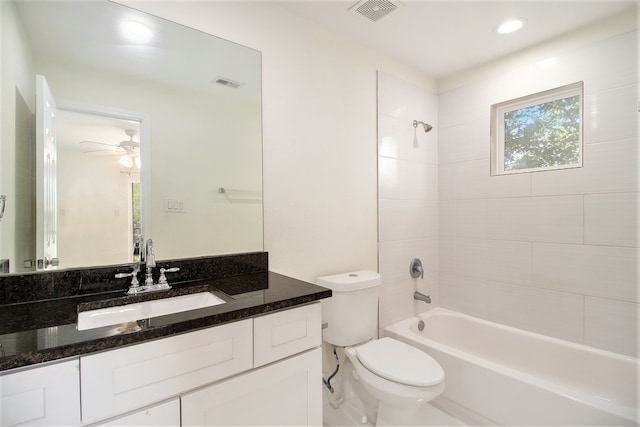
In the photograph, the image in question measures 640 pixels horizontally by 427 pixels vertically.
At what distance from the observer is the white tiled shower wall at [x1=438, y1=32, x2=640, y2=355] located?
1.81 meters

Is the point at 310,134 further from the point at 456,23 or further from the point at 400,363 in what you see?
the point at 400,363

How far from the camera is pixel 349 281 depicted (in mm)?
1813

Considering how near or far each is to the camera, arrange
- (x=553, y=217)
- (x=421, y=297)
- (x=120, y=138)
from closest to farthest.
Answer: (x=120, y=138) < (x=553, y=217) < (x=421, y=297)

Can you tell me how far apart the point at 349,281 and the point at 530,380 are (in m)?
1.06

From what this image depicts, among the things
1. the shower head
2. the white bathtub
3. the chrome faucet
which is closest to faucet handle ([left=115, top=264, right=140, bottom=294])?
the chrome faucet

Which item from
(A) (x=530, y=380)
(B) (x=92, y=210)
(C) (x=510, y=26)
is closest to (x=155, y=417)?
(B) (x=92, y=210)

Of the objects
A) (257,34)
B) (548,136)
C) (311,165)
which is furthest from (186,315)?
(548,136)

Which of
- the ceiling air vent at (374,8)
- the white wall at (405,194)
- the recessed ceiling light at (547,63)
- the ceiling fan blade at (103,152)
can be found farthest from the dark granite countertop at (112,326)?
the recessed ceiling light at (547,63)

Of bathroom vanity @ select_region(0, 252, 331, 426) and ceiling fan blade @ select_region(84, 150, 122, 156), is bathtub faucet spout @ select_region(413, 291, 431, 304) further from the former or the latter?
ceiling fan blade @ select_region(84, 150, 122, 156)

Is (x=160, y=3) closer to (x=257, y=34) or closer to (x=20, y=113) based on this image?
(x=257, y=34)

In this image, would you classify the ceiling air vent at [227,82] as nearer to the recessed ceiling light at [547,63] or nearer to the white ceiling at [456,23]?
the white ceiling at [456,23]

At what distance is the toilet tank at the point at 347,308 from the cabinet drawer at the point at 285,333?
0.59 m

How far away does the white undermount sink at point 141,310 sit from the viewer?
106 cm

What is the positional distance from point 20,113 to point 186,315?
96cm
